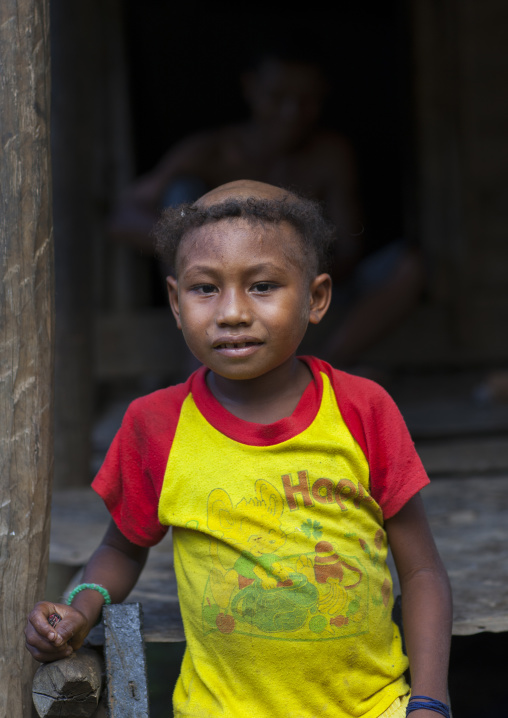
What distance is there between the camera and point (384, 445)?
1.75m

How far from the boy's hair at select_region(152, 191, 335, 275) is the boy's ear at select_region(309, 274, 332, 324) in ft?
0.08

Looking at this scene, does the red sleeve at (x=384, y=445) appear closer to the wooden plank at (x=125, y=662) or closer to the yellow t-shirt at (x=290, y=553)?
the yellow t-shirt at (x=290, y=553)

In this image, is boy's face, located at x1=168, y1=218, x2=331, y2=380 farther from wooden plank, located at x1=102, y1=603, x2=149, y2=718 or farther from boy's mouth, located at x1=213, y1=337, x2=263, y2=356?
wooden plank, located at x1=102, y1=603, x2=149, y2=718

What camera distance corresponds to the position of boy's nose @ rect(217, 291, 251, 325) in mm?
1664

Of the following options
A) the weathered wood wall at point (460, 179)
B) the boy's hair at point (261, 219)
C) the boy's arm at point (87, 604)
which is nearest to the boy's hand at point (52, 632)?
the boy's arm at point (87, 604)

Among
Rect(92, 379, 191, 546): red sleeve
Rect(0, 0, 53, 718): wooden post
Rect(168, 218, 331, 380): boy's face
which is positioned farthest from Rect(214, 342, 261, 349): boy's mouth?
Rect(0, 0, 53, 718): wooden post

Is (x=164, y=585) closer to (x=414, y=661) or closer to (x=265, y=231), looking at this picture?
(x=414, y=661)

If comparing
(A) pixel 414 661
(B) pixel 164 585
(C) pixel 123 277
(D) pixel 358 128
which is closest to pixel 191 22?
(D) pixel 358 128

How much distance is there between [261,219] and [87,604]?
2.87 feet

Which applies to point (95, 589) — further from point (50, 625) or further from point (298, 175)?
point (298, 175)

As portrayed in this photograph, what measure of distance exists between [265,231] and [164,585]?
3.94ft

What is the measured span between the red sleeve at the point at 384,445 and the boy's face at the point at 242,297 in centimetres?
18

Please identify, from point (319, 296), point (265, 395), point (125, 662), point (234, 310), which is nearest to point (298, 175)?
point (319, 296)

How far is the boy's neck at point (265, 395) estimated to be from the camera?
5.93 ft
